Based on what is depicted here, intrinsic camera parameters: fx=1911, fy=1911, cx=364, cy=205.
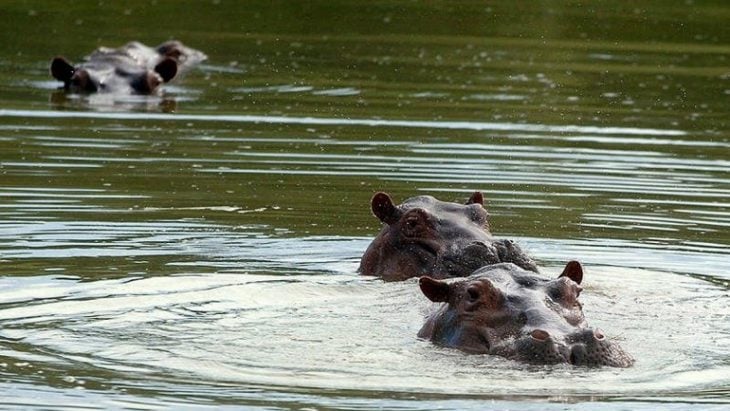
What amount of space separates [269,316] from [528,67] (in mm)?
14706

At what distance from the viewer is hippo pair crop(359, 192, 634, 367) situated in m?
9.32

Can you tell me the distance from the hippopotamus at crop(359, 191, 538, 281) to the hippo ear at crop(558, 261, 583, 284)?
3.87ft

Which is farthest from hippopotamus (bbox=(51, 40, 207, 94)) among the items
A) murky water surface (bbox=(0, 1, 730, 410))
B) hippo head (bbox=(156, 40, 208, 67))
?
hippo head (bbox=(156, 40, 208, 67))

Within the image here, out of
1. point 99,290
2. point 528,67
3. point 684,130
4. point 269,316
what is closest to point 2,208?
point 99,290

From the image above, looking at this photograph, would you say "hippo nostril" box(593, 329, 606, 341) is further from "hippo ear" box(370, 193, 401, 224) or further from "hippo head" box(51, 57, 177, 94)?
"hippo head" box(51, 57, 177, 94)

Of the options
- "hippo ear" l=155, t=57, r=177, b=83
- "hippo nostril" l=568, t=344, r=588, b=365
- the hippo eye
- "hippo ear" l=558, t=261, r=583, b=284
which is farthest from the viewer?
"hippo ear" l=155, t=57, r=177, b=83

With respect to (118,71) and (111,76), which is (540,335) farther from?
(118,71)

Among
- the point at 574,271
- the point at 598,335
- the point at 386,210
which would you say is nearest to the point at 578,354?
the point at 598,335

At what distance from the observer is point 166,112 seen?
21562 mm

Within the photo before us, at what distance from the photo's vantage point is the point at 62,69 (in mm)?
23438

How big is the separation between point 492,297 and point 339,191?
21.5ft

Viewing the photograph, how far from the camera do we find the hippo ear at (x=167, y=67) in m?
24.0

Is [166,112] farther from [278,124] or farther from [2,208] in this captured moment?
[2,208]

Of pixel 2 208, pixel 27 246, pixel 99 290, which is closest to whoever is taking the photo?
pixel 99 290
